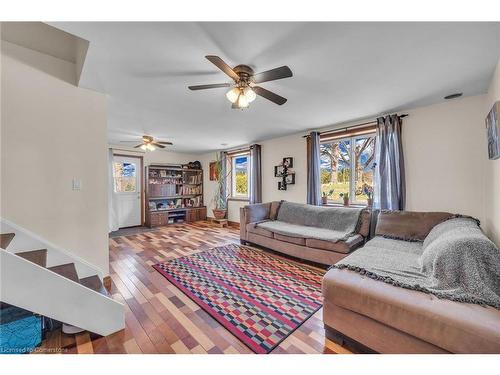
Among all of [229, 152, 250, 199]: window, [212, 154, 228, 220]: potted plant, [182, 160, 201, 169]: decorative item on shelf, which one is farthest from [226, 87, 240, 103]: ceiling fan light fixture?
[182, 160, 201, 169]: decorative item on shelf

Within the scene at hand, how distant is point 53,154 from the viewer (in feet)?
6.44

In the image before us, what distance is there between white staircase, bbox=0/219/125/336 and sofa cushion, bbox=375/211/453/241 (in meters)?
3.08

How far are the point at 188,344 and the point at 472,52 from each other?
125 inches

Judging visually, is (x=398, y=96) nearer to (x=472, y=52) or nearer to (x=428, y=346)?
(x=472, y=52)

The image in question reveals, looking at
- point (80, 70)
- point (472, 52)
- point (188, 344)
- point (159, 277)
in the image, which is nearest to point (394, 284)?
point (188, 344)

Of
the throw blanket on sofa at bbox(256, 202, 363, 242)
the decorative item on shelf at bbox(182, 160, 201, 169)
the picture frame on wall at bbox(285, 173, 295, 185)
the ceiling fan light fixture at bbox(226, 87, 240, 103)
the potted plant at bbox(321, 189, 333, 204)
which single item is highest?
the ceiling fan light fixture at bbox(226, 87, 240, 103)

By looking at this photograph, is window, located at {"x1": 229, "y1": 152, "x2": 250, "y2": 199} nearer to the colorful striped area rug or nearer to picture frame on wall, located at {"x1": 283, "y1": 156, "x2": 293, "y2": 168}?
picture frame on wall, located at {"x1": 283, "y1": 156, "x2": 293, "y2": 168}

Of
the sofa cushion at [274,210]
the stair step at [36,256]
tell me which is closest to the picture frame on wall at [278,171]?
the sofa cushion at [274,210]

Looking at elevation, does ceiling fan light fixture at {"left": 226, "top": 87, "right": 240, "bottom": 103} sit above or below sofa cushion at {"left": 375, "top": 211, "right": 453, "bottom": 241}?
above

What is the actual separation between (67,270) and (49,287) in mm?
527

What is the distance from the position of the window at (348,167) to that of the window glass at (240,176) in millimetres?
2372

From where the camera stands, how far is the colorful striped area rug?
162cm
